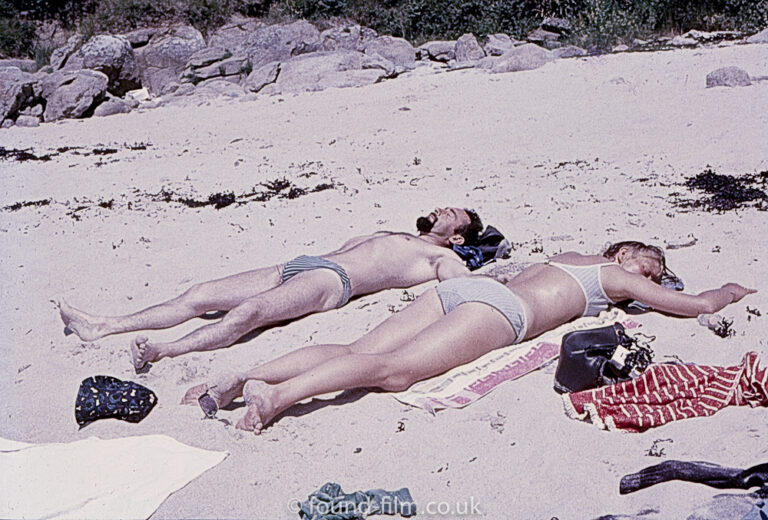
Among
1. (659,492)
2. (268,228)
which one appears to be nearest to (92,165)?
(268,228)

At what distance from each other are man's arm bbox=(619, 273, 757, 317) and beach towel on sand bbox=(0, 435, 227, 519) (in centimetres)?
246

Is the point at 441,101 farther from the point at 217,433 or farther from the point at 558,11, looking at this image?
the point at 558,11

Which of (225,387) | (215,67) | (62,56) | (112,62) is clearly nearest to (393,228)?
(225,387)

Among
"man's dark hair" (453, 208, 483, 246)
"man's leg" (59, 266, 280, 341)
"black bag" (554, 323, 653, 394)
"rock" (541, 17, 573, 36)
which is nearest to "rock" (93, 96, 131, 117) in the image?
"man's leg" (59, 266, 280, 341)

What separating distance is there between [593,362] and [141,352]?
2.33m

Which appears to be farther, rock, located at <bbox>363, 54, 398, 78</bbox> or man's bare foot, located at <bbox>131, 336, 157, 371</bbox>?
rock, located at <bbox>363, 54, 398, 78</bbox>

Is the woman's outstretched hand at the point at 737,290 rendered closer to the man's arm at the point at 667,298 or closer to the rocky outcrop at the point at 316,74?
the man's arm at the point at 667,298

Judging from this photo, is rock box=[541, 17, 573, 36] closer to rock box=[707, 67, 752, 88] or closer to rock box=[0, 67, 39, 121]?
rock box=[707, 67, 752, 88]

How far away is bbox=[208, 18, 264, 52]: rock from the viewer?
20.7m

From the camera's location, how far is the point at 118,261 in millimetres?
6203

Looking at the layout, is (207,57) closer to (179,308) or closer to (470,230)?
(470,230)

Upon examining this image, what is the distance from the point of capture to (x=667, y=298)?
4.38m

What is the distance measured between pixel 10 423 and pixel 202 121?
381 inches

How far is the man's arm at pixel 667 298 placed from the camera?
4383 millimetres
